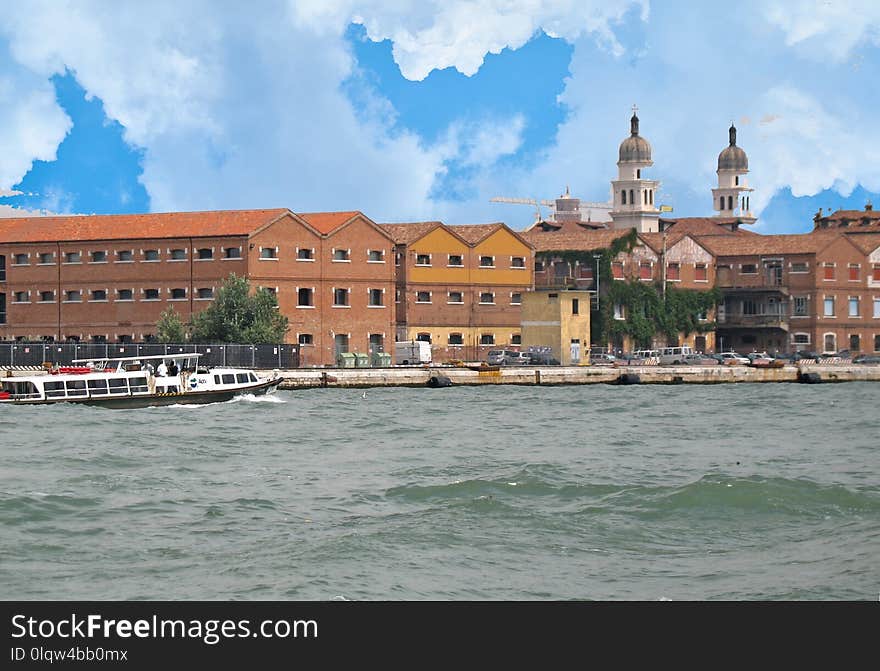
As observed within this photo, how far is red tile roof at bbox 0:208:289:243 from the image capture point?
3238 inches

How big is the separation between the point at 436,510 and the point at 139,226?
6113 centimetres

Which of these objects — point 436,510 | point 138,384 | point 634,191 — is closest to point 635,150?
point 634,191

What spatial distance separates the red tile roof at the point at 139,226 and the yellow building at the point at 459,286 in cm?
1025

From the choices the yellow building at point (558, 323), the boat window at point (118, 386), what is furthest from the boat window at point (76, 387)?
the yellow building at point (558, 323)

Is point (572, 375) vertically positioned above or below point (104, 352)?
below

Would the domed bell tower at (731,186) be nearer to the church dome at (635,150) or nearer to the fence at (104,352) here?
the church dome at (635,150)

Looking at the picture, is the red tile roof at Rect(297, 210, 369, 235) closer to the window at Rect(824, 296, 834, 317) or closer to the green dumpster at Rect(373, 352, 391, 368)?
the green dumpster at Rect(373, 352, 391, 368)

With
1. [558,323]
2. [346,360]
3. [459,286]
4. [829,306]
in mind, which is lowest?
[346,360]

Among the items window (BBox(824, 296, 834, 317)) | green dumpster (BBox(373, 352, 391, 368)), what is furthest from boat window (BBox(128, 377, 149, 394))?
window (BBox(824, 296, 834, 317))

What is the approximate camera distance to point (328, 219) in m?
86.9

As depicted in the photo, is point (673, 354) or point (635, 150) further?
point (635, 150)

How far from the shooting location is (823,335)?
10362cm

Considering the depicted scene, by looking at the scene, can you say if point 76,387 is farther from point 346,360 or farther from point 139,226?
point 139,226
